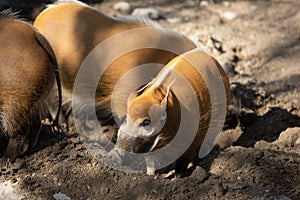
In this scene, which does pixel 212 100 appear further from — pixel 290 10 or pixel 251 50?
pixel 290 10

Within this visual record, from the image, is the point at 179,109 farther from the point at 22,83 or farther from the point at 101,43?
the point at 101,43

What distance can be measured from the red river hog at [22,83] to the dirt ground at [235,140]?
0.14 meters

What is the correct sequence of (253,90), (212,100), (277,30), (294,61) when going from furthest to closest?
(277,30) < (294,61) < (253,90) < (212,100)

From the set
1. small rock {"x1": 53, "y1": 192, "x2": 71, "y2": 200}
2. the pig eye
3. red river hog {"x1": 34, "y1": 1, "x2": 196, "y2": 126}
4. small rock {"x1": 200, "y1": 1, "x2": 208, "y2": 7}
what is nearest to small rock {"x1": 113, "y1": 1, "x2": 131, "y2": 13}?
small rock {"x1": 200, "y1": 1, "x2": 208, "y2": 7}

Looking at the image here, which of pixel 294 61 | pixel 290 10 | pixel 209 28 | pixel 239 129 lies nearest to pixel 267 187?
pixel 239 129

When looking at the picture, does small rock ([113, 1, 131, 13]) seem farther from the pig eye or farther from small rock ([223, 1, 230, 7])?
the pig eye

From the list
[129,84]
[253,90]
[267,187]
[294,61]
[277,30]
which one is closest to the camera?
[267,187]

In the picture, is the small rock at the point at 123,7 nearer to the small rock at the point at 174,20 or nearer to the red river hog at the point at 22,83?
the small rock at the point at 174,20

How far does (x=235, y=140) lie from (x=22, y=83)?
5.71 ft

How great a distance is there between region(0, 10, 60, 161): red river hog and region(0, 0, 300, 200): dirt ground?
14 cm

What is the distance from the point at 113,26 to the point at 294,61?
183 centimetres

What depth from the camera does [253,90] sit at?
502cm

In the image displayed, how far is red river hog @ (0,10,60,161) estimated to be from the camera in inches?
140

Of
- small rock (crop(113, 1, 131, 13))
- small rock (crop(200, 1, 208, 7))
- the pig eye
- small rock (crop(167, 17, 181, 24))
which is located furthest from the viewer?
small rock (crop(200, 1, 208, 7))
